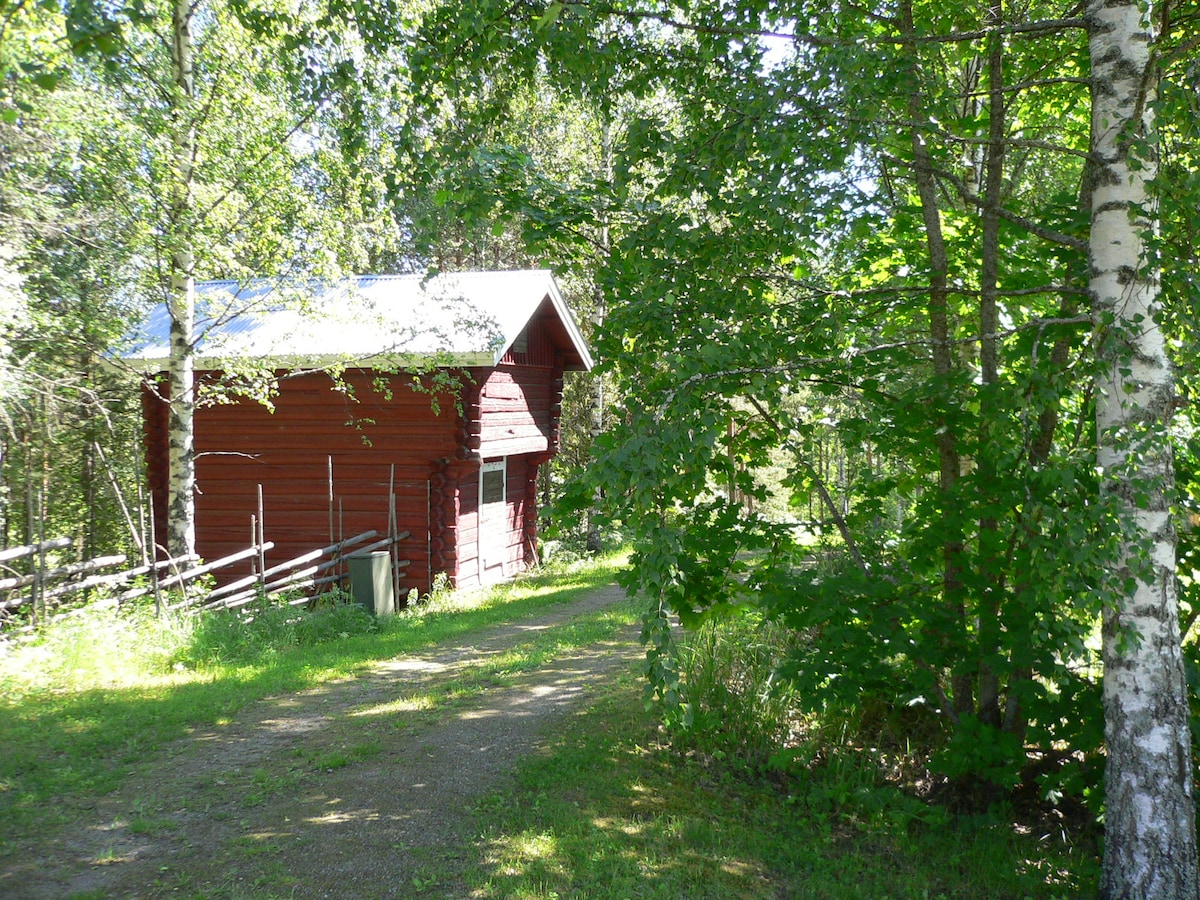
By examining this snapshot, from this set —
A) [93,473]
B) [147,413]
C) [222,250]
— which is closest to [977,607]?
[222,250]

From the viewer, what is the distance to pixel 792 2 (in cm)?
507

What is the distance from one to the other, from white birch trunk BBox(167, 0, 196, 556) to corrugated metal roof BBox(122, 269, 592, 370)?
50 cm

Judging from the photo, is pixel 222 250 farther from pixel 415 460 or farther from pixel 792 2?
pixel 792 2

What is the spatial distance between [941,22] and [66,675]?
8557 mm

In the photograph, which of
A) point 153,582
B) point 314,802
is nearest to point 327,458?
point 153,582

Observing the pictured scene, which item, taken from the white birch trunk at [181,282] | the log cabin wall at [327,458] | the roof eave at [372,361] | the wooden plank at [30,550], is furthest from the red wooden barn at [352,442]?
the wooden plank at [30,550]

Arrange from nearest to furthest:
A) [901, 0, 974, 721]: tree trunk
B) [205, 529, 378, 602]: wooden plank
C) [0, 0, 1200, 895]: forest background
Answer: [0, 0, 1200, 895]: forest background → [901, 0, 974, 721]: tree trunk → [205, 529, 378, 602]: wooden plank

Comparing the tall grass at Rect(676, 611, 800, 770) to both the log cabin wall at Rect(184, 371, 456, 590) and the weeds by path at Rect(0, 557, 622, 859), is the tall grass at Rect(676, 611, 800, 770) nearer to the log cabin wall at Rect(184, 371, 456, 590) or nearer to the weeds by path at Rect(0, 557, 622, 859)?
the weeds by path at Rect(0, 557, 622, 859)

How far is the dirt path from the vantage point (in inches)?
171

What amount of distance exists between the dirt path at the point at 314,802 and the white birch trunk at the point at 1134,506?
341 cm

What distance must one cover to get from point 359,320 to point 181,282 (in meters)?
2.42

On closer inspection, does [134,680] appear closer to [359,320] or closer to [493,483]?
[359,320]

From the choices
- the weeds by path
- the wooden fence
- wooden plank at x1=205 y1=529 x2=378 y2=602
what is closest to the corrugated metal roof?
wooden plank at x1=205 y1=529 x2=378 y2=602

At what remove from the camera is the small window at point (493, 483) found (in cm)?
1605
